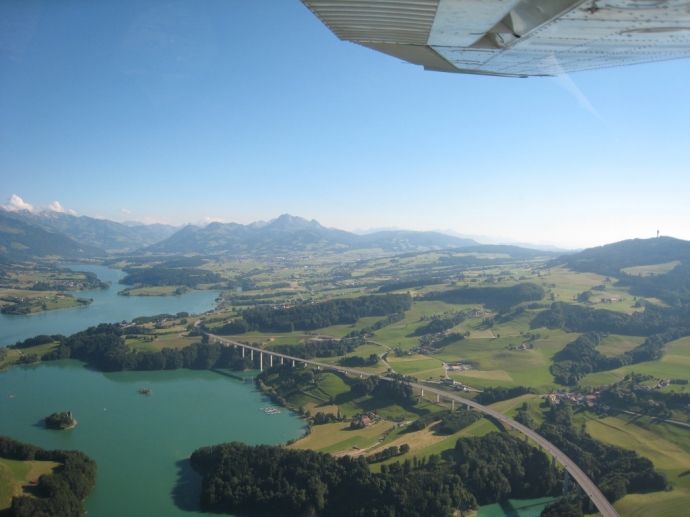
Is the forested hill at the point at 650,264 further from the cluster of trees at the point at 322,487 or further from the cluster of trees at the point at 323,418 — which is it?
the cluster of trees at the point at 322,487

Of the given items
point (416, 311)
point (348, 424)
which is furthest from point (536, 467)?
point (416, 311)

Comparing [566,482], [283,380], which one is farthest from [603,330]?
[283,380]

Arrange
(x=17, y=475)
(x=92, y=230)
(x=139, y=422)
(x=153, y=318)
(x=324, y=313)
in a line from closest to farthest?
1. (x=17, y=475)
2. (x=139, y=422)
3. (x=324, y=313)
4. (x=153, y=318)
5. (x=92, y=230)

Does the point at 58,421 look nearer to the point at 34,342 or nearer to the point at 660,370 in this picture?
the point at 34,342

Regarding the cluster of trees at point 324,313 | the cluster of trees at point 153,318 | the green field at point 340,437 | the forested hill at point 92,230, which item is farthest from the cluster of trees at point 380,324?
the forested hill at point 92,230

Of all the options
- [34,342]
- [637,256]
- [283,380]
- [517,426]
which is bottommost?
[283,380]

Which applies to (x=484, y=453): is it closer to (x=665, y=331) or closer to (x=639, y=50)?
(x=639, y=50)
